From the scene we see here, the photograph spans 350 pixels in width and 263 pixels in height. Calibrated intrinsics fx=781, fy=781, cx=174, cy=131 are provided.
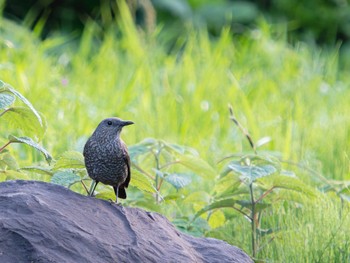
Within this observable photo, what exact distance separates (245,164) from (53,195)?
1.06 metres

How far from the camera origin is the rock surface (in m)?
2.33

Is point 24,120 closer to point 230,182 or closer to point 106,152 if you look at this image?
point 106,152

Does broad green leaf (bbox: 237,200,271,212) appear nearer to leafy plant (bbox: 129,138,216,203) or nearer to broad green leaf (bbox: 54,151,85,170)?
leafy plant (bbox: 129,138,216,203)

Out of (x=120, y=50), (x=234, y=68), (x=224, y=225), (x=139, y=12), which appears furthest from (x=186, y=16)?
(x=224, y=225)

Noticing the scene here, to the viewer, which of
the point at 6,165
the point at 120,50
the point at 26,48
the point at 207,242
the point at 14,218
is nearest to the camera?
the point at 14,218

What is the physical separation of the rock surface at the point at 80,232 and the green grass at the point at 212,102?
72cm

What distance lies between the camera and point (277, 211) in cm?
359

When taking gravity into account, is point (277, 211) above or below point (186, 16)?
below

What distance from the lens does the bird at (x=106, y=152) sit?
2.74 m

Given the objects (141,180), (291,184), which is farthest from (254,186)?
(141,180)

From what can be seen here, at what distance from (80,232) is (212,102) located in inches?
148

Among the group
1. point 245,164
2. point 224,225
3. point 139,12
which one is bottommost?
point 224,225

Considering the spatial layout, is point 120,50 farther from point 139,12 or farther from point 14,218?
point 14,218

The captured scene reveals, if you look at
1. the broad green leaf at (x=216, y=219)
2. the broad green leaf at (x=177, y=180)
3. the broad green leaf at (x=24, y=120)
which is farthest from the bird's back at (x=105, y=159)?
the broad green leaf at (x=216, y=219)
